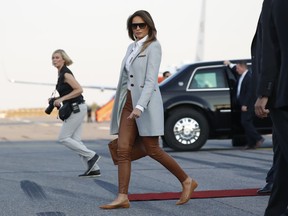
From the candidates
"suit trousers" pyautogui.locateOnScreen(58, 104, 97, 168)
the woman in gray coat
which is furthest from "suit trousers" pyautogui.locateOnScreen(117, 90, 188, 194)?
"suit trousers" pyautogui.locateOnScreen(58, 104, 97, 168)

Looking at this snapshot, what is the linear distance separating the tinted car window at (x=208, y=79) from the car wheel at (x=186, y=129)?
55 centimetres

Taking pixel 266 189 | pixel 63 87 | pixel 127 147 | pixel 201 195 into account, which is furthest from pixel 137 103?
pixel 63 87

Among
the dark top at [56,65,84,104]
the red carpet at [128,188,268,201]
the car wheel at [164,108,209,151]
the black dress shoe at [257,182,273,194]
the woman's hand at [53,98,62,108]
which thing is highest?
the dark top at [56,65,84,104]

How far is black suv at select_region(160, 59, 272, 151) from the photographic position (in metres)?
13.5

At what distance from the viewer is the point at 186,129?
13586 mm

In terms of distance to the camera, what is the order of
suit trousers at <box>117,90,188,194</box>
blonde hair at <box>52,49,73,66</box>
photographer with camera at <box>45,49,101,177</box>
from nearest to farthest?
suit trousers at <box>117,90,188,194</box> < photographer with camera at <box>45,49,101,177</box> < blonde hair at <box>52,49,73,66</box>

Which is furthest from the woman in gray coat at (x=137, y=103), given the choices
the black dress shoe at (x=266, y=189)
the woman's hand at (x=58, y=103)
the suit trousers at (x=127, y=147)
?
the woman's hand at (x=58, y=103)

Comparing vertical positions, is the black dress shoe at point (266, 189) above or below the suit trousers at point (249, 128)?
above

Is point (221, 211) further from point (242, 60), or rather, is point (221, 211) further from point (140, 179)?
point (242, 60)

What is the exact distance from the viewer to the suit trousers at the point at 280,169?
14.3 ft

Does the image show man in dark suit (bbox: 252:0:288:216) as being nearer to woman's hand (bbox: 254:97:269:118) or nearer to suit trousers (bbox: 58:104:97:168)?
woman's hand (bbox: 254:97:269:118)

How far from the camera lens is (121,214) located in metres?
6.11

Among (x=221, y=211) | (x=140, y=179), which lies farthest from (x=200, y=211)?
(x=140, y=179)

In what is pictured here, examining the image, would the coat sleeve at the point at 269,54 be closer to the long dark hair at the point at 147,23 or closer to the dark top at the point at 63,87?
the long dark hair at the point at 147,23
